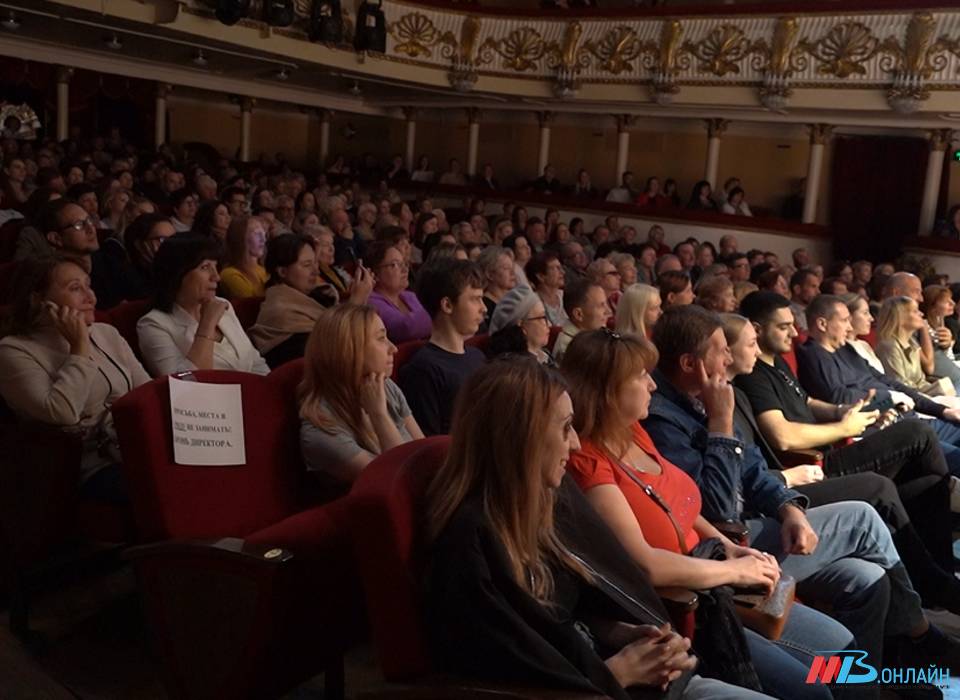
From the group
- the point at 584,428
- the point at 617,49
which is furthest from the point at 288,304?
the point at 617,49

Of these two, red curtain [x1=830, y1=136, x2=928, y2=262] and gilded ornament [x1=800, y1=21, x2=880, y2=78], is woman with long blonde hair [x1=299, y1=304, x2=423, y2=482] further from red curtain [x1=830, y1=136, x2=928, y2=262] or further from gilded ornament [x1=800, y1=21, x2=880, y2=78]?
red curtain [x1=830, y1=136, x2=928, y2=262]

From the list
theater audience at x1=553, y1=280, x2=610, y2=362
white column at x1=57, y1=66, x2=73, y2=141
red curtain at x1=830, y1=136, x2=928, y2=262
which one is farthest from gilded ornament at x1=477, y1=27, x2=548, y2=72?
theater audience at x1=553, y1=280, x2=610, y2=362

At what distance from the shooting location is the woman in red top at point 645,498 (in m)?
1.99

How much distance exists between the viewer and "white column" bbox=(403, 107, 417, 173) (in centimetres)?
1552

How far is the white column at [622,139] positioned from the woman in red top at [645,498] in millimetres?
11561

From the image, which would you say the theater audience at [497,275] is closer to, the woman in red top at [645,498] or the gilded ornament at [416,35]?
the woman in red top at [645,498]

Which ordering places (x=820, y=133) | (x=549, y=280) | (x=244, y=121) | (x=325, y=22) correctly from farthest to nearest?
(x=244, y=121) < (x=820, y=133) < (x=325, y=22) < (x=549, y=280)

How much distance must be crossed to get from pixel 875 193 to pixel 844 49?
112 inches

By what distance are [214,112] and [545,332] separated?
524 inches

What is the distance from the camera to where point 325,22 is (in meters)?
9.96

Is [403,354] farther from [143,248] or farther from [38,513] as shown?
[143,248]

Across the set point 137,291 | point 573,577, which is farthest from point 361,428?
point 137,291

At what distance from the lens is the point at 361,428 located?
252 cm

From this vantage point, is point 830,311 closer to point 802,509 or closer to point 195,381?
point 802,509
